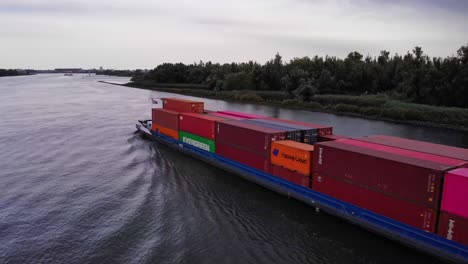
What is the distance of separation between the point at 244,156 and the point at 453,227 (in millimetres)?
14840

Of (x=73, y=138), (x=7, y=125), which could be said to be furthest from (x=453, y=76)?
(x=7, y=125)

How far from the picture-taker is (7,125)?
163ft

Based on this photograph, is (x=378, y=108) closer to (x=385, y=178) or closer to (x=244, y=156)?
(x=244, y=156)

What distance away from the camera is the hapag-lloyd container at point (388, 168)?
52.9 feet

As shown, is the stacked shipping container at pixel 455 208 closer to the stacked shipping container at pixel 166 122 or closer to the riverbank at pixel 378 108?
the stacked shipping container at pixel 166 122

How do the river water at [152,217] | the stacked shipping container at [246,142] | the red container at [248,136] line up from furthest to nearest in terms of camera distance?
the stacked shipping container at [246,142] < the red container at [248,136] < the river water at [152,217]

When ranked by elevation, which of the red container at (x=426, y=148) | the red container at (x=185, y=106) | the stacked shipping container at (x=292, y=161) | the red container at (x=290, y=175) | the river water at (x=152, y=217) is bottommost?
the river water at (x=152, y=217)

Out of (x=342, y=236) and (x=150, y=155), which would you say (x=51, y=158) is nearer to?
(x=150, y=155)

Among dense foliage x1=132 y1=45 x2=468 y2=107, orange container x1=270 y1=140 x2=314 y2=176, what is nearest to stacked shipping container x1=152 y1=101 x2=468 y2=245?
orange container x1=270 y1=140 x2=314 y2=176

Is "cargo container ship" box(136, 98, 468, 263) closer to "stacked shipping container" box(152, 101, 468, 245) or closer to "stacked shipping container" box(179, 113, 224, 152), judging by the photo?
"stacked shipping container" box(152, 101, 468, 245)

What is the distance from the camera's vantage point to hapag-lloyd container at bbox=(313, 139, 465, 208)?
16.1 metres

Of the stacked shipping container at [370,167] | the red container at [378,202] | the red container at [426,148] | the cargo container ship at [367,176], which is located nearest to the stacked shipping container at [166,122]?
the cargo container ship at [367,176]

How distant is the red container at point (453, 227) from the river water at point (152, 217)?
1.81m

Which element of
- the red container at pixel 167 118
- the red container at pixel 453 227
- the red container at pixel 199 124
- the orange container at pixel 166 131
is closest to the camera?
the red container at pixel 453 227
